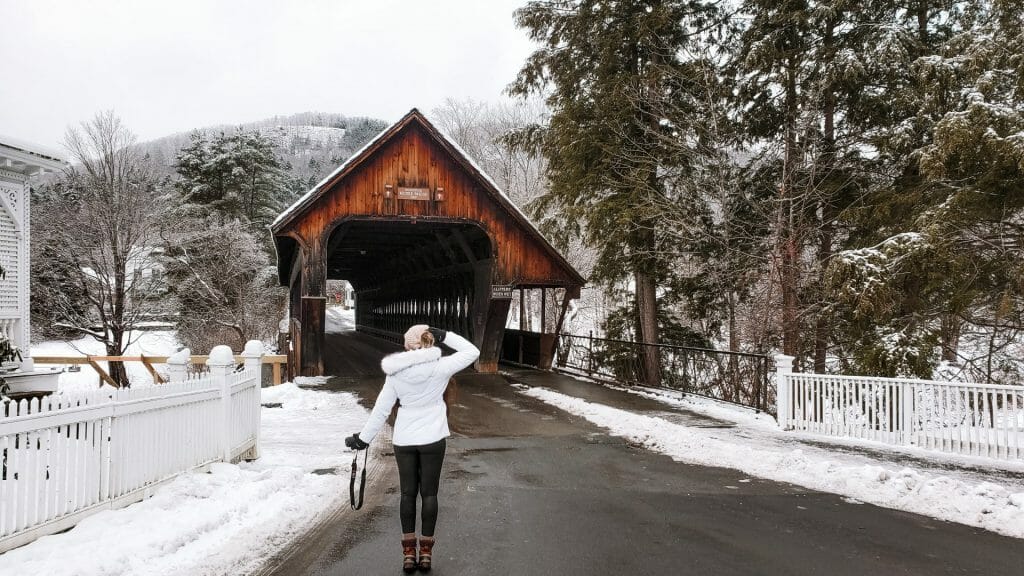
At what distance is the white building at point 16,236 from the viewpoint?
10609 millimetres

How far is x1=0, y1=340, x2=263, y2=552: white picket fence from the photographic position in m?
4.55

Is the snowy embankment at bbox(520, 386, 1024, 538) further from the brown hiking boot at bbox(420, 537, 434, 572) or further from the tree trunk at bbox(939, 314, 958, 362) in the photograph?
the brown hiking boot at bbox(420, 537, 434, 572)

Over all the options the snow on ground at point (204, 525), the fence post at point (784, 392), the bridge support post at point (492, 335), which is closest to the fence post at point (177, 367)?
the snow on ground at point (204, 525)

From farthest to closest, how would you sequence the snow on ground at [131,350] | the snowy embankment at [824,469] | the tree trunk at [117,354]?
1. the snow on ground at [131,350]
2. the tree trunk at [117,354]
3. the snowy embankment at [824,469]

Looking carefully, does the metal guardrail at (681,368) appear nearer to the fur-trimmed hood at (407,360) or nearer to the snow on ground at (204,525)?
the snow on ground at (204,525)

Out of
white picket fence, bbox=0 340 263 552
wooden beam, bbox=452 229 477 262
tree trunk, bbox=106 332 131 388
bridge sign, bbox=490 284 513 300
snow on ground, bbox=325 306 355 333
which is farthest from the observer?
snow on ground, bbox=325 306 355 333

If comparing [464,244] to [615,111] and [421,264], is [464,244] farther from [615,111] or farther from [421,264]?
[421,264]

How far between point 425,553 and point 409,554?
12 cm

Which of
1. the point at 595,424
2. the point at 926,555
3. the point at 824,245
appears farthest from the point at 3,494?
the point at 824,245

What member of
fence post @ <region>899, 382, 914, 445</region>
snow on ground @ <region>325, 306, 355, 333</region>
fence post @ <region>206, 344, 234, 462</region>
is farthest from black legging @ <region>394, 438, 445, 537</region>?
snow on ground @ <region>325, 306, 355, 333</region>

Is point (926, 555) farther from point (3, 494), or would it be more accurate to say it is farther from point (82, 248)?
point (82, 248)

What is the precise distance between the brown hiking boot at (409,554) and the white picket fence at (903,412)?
7.16m

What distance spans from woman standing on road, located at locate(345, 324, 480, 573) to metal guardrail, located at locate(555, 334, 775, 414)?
904 centimetres

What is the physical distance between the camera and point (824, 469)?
24.4ft
